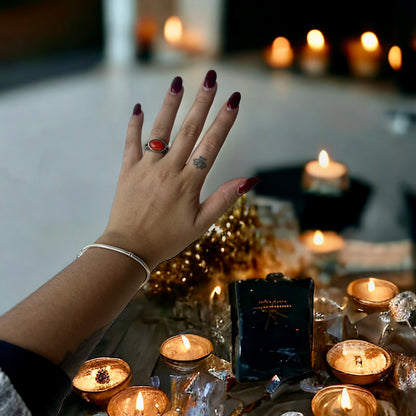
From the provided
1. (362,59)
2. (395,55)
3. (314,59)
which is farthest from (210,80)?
(362,59)

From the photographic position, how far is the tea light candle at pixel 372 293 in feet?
2.84

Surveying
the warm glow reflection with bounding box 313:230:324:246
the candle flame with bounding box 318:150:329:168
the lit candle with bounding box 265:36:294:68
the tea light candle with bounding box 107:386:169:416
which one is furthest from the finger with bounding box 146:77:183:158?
the lit candle with bounding box 265:36:294:68

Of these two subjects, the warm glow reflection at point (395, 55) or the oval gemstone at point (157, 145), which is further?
the warm glow reflection at point (395, 55)

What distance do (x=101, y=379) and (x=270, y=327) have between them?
0.24 meters

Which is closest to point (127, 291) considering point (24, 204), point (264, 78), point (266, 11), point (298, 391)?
point (298, 391)

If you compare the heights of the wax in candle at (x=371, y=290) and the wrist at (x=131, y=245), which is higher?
the wrist at (x=131, y=245)

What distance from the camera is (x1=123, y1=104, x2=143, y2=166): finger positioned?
29.7 inches

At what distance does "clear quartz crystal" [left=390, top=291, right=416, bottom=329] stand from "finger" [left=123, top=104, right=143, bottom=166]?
1.36 feet

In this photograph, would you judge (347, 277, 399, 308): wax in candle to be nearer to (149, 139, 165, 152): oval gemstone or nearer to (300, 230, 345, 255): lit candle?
(300, 230, 345, 255): lit candle

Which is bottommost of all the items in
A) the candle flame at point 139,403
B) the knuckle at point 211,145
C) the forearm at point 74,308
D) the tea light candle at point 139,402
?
the tea light candle at point 139,402

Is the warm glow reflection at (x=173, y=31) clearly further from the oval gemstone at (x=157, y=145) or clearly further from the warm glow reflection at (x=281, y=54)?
the oval gemstone at (x=157, y=145)

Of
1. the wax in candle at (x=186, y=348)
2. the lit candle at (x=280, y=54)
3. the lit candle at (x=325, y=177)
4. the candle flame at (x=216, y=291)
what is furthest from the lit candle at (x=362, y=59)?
the wax in candle at (x=186, y=348)

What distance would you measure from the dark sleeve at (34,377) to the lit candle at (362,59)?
370cm

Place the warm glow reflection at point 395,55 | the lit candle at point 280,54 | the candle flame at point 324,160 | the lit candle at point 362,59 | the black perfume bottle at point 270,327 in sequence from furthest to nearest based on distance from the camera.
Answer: the lit candle at point 280,54, the lit candle at point 362,59, the warm glow reflection at point 395,55, the candle flame at point 324,160, the black perfume bottle at point 270,327
